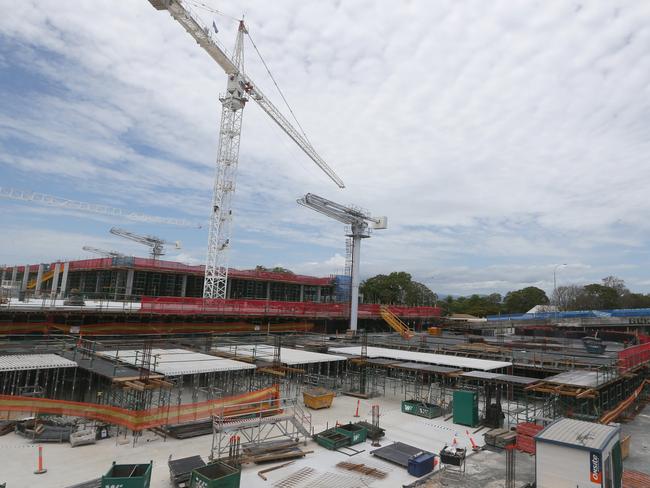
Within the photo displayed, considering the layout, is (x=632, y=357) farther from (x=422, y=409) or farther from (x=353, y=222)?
(x=353, y=222)

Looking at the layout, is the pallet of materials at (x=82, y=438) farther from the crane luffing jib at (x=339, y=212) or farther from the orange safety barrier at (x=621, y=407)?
the crane luffing jib at (x=339, y=212)

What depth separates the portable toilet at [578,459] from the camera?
1283 cm

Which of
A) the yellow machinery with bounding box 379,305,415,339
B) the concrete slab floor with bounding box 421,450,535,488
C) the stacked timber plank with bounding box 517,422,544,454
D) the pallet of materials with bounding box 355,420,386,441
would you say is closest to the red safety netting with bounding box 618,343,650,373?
the stacked timber plank with bounding box 517,422,544,454

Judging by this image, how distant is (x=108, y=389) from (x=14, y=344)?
11447mm

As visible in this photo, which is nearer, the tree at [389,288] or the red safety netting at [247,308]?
the red safety netting at [247,308]

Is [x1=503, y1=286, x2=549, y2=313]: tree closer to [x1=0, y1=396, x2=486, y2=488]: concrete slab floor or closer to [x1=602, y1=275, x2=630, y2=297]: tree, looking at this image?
[x1=602, y1=275, x2=630, y2=297]: tree

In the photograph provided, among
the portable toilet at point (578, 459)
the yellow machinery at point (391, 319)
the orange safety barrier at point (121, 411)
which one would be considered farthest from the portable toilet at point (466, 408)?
the yellow machinery at point (391, 319)

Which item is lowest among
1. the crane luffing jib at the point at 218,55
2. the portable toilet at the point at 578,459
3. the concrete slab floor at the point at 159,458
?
the concrete slab floor at the point at 159,458

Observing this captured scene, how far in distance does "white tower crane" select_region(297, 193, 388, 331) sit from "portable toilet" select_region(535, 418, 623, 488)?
4445 centimetres

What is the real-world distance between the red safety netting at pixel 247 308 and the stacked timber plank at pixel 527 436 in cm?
3463

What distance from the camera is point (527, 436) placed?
19062 millimetres

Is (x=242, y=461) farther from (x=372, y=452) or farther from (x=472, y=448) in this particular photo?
(x=472, y=448)

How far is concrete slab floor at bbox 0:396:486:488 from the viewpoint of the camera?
15125 millimetres

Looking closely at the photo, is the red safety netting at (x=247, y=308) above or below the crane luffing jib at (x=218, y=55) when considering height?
below
